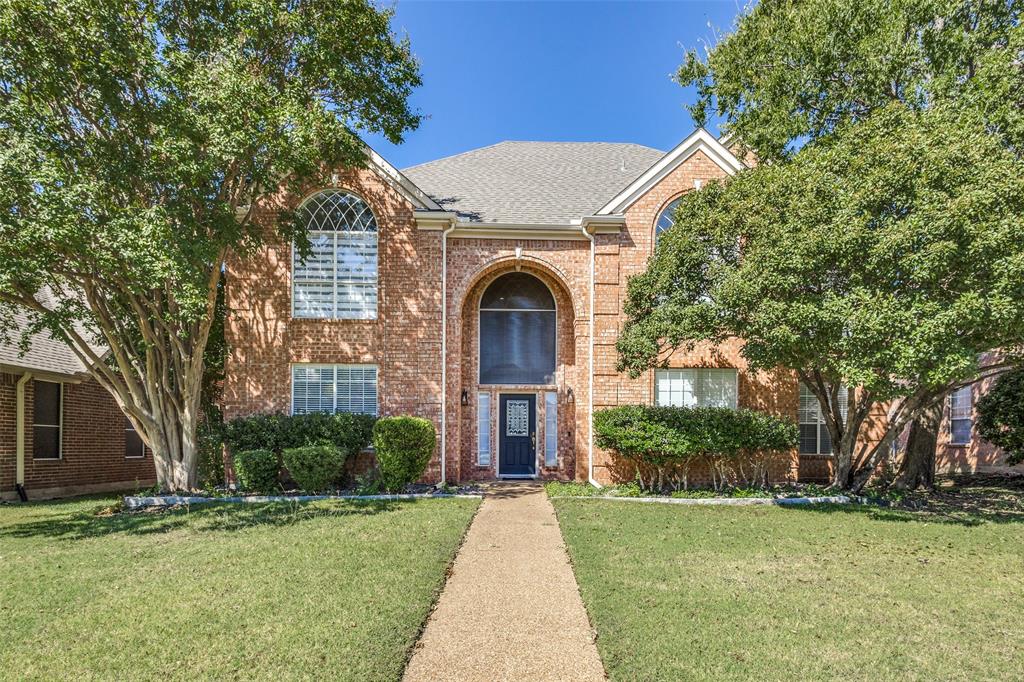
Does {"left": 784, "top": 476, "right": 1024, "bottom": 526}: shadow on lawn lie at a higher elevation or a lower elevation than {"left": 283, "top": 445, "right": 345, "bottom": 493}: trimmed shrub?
lower

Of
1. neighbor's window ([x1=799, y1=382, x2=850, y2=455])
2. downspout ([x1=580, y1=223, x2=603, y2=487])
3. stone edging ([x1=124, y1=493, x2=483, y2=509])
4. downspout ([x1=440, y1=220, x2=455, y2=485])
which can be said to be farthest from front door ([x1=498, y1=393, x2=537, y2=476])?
neighbor's window ([x1=799, y1=382, x2=850, y2=455])

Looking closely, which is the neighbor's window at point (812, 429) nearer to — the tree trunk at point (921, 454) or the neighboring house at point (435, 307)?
the neighboring house at point (435, 307)

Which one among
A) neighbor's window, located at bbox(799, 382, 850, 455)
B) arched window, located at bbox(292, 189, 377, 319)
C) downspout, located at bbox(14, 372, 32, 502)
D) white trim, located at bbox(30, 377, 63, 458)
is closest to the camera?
downspout, located at bbox(14, 372, 32, 502)

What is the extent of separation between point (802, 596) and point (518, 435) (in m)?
9.11

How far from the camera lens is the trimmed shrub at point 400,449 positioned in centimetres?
1168

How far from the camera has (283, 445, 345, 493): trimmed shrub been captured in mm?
11312

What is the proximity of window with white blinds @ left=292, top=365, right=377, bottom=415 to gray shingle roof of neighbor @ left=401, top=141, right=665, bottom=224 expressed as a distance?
4.82 metres

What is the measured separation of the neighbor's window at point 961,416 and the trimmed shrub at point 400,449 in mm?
16510

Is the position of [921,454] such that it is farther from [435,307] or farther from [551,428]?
[435,307]

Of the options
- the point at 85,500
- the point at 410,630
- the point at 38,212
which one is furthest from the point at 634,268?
the point at 85,500

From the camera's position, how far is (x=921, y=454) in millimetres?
12836

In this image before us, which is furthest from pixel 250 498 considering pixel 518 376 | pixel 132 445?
pixel 132 445

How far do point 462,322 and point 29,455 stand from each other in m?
10.7

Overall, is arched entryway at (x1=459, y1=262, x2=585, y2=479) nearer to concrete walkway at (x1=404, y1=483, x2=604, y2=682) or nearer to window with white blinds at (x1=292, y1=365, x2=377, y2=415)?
window with white blinds at (x1=292, y1=365, x2=377, y2=415)
